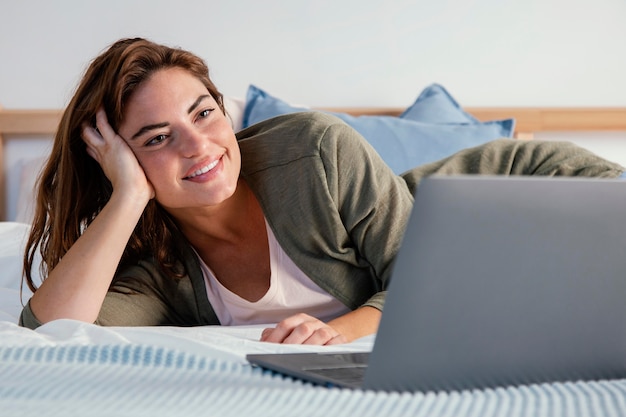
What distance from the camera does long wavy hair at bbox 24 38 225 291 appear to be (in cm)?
160

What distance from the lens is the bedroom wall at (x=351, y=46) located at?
9.32 ft

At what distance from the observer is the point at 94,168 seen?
1759 mm

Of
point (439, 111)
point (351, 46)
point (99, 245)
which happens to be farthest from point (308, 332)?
point (351, 46)

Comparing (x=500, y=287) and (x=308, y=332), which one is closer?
(x=500, y=287)

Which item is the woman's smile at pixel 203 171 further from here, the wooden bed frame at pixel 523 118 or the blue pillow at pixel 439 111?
the wooden bed frame at pixel 523 118

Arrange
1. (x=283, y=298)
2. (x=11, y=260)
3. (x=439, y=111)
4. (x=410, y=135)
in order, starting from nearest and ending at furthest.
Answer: (x=283, y=298), (x=11, y=260), (x=410, y=135), (x=439, y=111)

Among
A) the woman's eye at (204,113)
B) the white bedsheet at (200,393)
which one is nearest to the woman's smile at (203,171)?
the woman's eye at (204,113)

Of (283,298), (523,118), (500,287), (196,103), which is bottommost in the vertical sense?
(283,298)

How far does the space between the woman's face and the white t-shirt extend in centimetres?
18

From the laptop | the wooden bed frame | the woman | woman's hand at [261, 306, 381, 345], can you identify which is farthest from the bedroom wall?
the laptop

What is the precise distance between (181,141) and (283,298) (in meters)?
0.35

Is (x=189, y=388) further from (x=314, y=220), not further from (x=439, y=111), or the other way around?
(x=439, y=111)

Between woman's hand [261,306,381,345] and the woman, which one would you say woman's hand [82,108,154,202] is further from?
woman's hand [261,306,381,345]

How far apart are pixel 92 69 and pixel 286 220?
449mm
